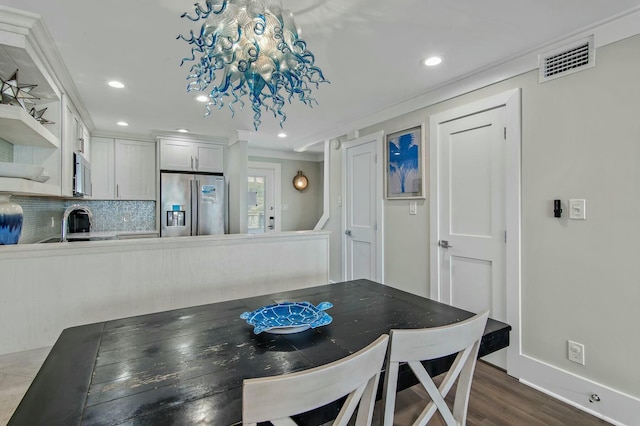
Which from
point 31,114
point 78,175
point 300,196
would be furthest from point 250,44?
point 300,196

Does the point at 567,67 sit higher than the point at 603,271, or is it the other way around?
the point at 567,67

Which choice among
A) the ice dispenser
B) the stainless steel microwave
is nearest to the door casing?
the stainless steel microwave

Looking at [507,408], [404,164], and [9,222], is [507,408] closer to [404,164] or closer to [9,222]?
[404,164]

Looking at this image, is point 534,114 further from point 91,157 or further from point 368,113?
point 91,157

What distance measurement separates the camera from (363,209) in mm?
3822

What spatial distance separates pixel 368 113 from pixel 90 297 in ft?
9.92

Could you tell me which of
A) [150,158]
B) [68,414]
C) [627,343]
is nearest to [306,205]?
[150,158]

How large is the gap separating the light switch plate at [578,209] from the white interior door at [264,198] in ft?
15.7

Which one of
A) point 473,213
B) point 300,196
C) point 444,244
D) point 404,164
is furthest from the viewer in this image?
point 300,196

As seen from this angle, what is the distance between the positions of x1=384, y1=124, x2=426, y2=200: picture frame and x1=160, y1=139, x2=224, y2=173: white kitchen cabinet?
2.61 meters

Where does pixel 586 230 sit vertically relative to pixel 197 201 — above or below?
below

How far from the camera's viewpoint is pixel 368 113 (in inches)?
141

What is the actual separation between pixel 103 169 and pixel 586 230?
5.16 meters

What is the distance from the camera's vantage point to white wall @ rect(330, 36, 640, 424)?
178 centimetres
